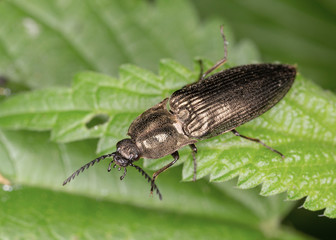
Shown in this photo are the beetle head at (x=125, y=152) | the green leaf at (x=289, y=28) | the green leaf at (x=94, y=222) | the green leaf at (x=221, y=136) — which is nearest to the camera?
the green leaf at (x=221, y=136)

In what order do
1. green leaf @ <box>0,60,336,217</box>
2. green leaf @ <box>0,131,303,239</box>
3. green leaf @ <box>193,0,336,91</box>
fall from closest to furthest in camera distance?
green leaf @ <box>0,60,336,217</box>
green leaf @ <box>0,131,303,239</box>
green leaf @ <box>193,0,336,91</box>

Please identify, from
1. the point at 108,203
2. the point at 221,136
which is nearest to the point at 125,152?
the point at 108,203

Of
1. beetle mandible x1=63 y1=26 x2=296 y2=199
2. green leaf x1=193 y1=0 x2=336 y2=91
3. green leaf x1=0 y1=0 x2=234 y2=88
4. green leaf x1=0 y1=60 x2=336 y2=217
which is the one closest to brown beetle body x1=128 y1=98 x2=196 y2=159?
beetle mandible x1=63 y1=26 x2=296 y2=199

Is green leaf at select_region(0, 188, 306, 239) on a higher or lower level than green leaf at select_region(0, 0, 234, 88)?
lower

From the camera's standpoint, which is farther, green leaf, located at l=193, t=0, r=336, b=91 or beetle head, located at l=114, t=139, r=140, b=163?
green leaf, located at l=193, t=0, r=336, b=91

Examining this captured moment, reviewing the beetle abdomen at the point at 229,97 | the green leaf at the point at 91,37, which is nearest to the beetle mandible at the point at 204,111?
the beetle abdomen at the point at 229,97

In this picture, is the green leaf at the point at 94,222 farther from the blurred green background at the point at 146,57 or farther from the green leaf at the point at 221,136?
the green leaf at the point at 221,136

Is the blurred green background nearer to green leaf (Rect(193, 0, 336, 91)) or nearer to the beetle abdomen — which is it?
green leaf (Rect(193, 0, 336, 91))

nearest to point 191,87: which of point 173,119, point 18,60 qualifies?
point 173,119
